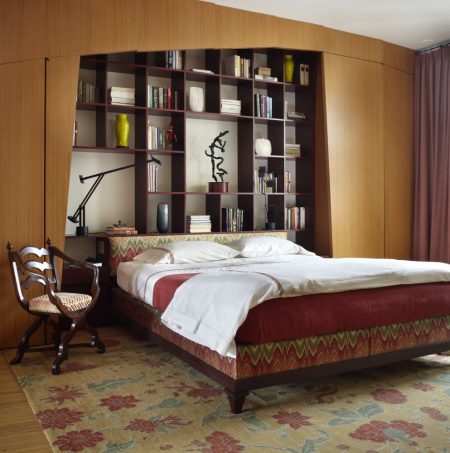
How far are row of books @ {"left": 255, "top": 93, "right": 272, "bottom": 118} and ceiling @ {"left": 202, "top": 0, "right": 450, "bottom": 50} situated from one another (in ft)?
2.53

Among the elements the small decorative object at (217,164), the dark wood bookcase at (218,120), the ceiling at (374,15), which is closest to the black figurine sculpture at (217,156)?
the small decorative object at (217,164)

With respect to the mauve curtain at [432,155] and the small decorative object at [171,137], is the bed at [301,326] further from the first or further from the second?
the mauve curtain at [432,155]

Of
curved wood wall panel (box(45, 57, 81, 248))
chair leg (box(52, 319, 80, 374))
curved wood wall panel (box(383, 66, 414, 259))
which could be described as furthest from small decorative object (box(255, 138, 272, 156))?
chair leg (box(52, 319, 80, 374))

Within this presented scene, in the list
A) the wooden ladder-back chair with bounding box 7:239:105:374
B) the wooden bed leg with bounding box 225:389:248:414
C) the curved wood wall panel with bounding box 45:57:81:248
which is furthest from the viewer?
the curved wood wall panel with bounding box 45:57:81:248

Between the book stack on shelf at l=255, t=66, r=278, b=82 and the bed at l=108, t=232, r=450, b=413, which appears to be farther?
the book stack on shelf at l=255, t=66, r=278, b=82

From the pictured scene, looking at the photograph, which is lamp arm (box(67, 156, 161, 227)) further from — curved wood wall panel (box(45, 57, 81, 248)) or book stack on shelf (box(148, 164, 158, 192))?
curved wood wall panel (box(45, 57, 81, 248))

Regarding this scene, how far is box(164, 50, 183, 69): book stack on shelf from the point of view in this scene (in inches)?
197

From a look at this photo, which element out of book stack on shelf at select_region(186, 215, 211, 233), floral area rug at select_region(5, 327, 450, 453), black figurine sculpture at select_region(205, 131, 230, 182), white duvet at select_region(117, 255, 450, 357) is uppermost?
black figurine sculpture at select_region(205, 131, 230, 182)

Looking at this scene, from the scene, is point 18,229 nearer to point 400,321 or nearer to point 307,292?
point 307,292

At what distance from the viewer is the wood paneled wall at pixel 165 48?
407 centimetres

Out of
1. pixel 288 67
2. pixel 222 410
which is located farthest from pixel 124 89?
pixel 222 410

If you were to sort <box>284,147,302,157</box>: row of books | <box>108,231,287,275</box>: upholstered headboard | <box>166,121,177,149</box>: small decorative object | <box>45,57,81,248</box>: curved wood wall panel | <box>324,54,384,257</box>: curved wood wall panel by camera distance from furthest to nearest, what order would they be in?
<box>284,147,302,157</box>: row of books < <box>324,54,384,257</box>: curved wood wall panel < <box>166,121,177,149</box>: small decorative object < <box>108,231,287,275</box>: upholstered headboard < <box>45,57,81,248</box>: curved wood wall panel

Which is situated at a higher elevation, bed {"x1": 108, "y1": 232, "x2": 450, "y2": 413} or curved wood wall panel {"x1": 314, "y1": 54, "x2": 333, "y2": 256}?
curved wood wall panel {"x1": 314, "y1": 54, "x2": 333, "y2": 256}

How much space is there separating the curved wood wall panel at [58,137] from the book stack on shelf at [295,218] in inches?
93.4
